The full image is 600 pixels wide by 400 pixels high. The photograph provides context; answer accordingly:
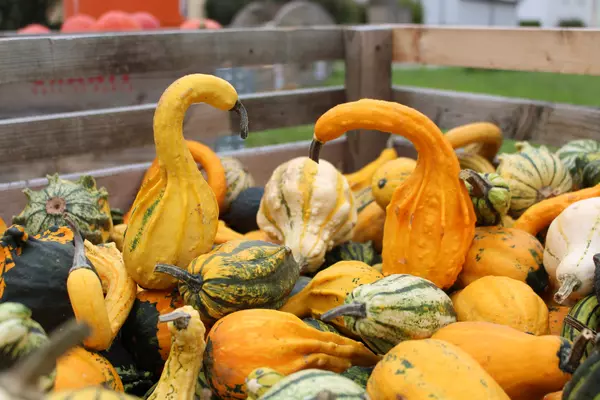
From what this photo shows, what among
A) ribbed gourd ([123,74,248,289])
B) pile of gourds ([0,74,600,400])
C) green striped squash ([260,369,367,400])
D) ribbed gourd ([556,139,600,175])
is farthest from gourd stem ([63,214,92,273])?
ribbed gourd ([556,139,600,175])

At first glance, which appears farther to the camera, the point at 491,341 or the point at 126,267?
the point at 126,267

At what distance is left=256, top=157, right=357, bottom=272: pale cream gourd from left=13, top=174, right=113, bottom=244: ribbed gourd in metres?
0.59

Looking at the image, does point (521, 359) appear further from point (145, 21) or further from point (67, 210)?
point (145, 21)

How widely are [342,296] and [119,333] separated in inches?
26.0

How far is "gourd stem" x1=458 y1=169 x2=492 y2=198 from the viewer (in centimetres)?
193

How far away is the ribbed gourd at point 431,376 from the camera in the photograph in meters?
1.27

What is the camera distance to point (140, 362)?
70.6 inches

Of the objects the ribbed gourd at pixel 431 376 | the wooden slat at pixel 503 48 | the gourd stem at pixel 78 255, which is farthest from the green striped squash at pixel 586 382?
the wooden slat at pixel 503 48

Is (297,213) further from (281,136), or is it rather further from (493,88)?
(493,88)

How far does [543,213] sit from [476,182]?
0.36 meters

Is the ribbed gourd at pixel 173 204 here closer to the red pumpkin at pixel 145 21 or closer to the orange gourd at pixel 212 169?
the orange gourd at pixel 212 169

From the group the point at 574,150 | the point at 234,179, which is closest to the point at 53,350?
the point at 234,179

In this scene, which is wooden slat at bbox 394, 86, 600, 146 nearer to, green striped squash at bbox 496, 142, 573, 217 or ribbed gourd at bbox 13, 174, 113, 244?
green striped squash at bbox 496, 142, 573, 217

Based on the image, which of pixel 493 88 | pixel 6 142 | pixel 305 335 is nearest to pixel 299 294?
pixel 305 335
